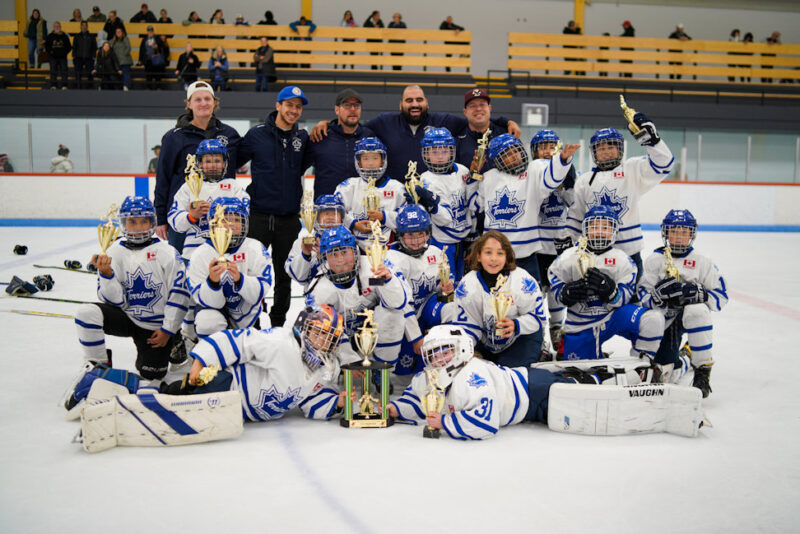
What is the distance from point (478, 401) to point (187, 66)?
499 inches

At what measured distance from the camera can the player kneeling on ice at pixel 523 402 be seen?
3105mm

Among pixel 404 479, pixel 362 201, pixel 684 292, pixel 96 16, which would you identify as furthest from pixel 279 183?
pixel 96 16

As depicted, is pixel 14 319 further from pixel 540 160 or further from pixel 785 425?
pixel 785 425

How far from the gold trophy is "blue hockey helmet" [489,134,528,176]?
1.62 meters

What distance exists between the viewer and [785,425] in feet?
11.1

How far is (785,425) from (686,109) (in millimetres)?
12598

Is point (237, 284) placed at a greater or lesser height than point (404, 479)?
greater

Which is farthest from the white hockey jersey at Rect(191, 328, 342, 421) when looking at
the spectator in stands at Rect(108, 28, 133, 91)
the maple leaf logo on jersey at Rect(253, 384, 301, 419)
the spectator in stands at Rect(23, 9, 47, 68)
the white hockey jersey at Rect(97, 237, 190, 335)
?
the spectator in stands at Rect(23, 9, 47, 68)

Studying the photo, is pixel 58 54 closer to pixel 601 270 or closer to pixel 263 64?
pixel 263 64

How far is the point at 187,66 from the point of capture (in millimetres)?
14188

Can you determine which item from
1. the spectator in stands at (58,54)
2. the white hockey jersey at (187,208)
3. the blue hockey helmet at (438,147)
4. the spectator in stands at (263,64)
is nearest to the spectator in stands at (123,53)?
the spectator in stands at (58,54)

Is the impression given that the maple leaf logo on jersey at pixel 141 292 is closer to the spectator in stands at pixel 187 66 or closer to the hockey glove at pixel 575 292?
the hockey glove at pixel 575 292

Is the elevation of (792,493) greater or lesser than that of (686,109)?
lesser

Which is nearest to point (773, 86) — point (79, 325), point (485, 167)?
point (485, 167)
